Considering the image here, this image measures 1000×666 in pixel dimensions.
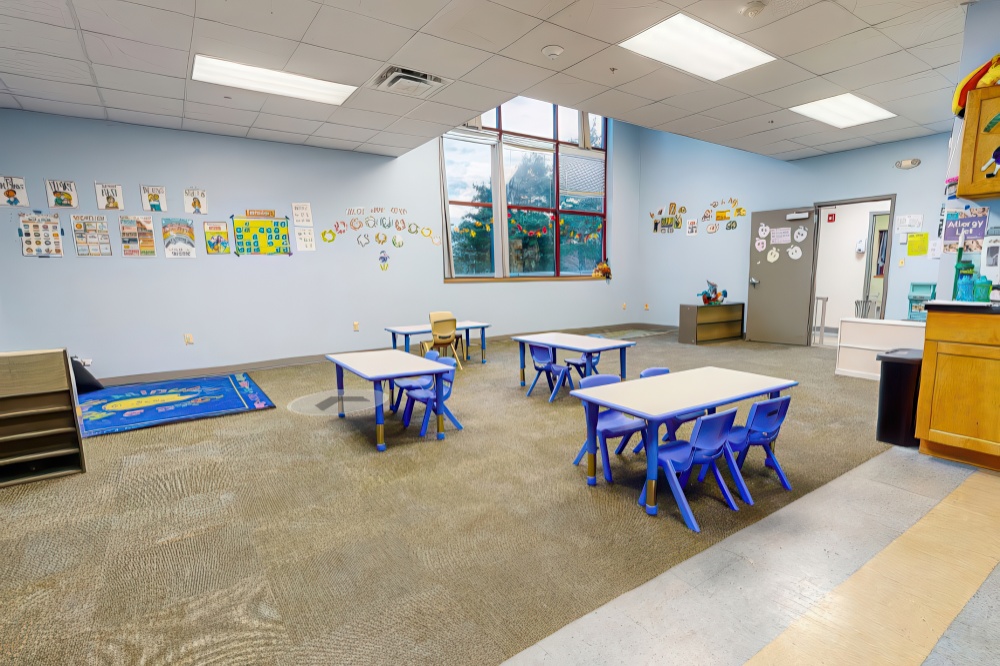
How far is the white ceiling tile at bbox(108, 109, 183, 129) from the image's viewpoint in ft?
16.5

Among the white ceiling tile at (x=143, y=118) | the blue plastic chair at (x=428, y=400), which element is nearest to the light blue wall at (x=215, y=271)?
the white ceiling tile at (x=143, y=118)

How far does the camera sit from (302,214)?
21.6ft

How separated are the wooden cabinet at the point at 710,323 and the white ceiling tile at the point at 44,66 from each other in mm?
8268

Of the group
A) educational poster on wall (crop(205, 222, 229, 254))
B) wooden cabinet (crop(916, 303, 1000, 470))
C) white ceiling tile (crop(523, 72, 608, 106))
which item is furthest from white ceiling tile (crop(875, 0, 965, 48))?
educational poster on wall (crop(205, 222, 229, 254))

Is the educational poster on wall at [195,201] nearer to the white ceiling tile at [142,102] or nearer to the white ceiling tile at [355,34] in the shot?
the white ceiling tile at [142,102]

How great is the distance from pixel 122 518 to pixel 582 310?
8178 millimetres

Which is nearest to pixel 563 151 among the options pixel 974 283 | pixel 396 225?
pixel 396 225

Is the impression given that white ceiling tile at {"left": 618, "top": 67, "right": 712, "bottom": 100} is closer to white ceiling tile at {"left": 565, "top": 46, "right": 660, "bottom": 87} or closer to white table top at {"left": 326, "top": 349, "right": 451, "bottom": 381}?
white ceiling tile at {"left": 565, "top": 46, "right": 660, "bottom": 87}

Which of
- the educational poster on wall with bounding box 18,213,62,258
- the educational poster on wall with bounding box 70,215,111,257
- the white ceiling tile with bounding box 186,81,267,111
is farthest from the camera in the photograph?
the educational poster on wall with bounding box 70,215,111,257

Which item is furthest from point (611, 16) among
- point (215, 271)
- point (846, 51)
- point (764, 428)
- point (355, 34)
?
point (215, 271)

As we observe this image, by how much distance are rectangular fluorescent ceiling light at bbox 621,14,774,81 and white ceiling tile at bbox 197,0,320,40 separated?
7.87 ft

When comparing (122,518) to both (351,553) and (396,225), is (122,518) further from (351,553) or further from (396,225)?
(396,225)

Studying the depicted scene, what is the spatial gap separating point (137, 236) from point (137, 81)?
2069 millimetres

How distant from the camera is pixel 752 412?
2.66 m
